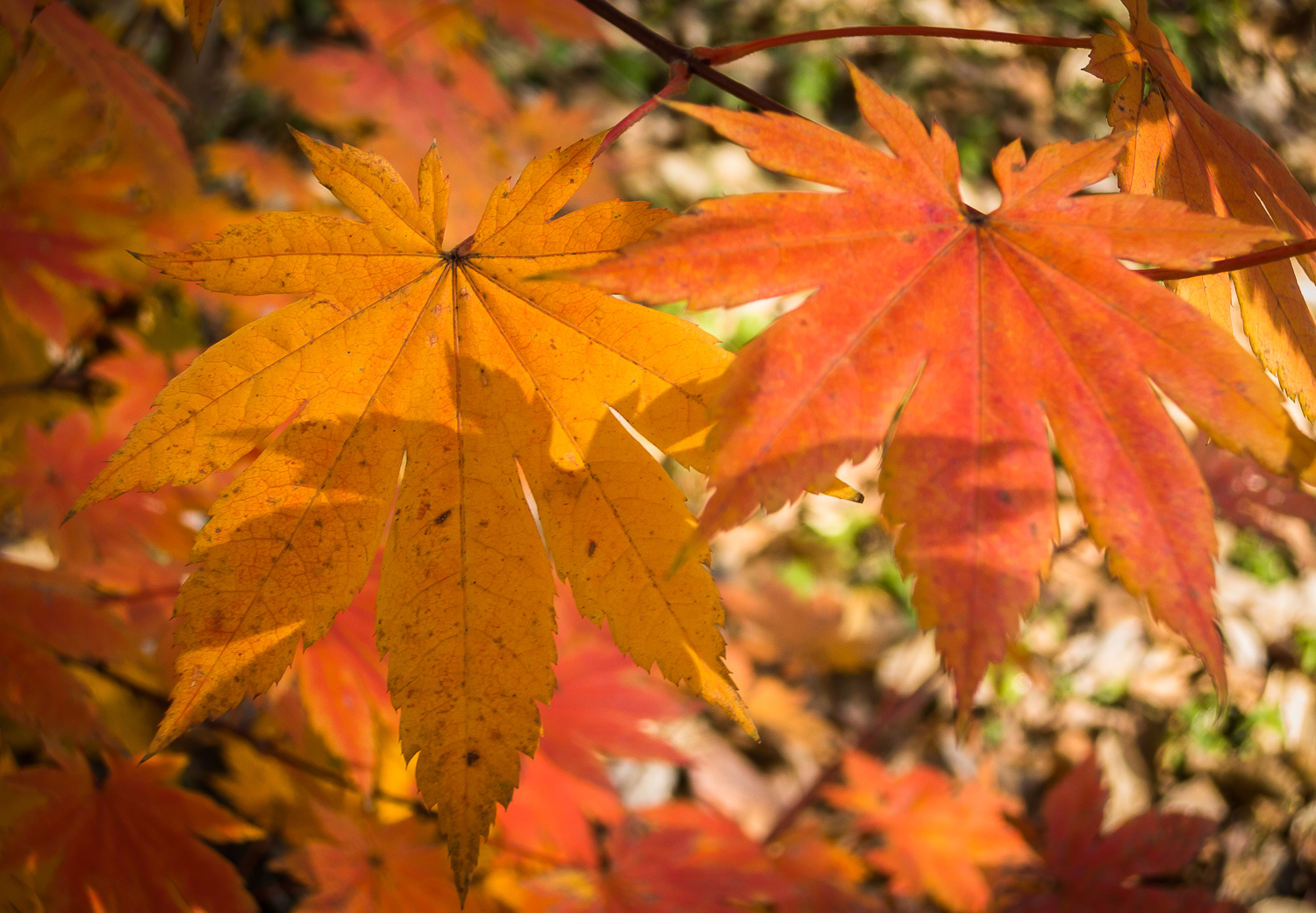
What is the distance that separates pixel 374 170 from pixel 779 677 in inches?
94.3

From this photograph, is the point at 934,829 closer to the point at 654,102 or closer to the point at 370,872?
the point at 370,872

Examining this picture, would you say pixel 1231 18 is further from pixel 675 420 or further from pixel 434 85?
pixel 675 420

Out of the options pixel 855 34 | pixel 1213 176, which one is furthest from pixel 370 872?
pixel 1213 176

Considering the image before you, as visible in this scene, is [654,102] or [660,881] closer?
[654,102]

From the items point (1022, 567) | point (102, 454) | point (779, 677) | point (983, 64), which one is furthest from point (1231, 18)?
point (102, 454)

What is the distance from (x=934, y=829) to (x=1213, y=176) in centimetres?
157

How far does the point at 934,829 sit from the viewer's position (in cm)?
175

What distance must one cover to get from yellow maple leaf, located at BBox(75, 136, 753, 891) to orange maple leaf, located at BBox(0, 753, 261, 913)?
0.57m

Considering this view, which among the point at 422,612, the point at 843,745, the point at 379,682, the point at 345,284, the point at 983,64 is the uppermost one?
the point at 983,64

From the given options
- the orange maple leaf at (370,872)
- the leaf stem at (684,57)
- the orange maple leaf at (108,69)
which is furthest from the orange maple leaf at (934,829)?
the orange maple leaf at (108,69)

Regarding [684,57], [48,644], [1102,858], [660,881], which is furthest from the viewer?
[1102,858]

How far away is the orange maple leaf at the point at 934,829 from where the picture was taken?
1.67 meters

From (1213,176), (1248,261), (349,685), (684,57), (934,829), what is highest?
(684,57)

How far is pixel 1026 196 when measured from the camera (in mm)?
624
